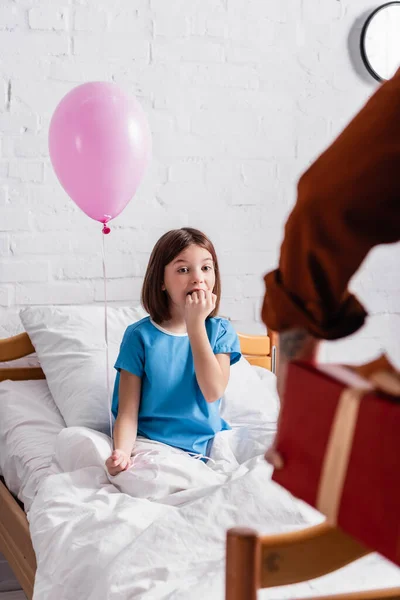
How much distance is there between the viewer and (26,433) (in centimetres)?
195

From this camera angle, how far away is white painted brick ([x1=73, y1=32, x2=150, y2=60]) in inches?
93.2

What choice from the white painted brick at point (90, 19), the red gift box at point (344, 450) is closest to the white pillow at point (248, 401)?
the white painted brick at point (90, 19)

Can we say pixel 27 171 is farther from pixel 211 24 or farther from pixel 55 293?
pixel 211 24

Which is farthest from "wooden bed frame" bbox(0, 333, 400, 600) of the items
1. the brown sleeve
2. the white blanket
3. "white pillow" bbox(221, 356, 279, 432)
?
"white pillow" bbox(221, 356, 279, 432)

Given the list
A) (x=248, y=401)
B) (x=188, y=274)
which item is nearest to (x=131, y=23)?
(x=188, y=274)

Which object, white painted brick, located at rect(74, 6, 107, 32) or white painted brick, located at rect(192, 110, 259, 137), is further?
white painted brick, located at rect(192, 110, 259, 137)

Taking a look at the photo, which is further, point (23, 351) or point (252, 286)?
point (252, 286)

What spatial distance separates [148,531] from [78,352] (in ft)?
2.86

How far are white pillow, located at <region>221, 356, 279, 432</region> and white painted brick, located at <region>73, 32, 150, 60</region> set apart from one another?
0.96 metres

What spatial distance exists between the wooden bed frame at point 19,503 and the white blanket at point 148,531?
12cm

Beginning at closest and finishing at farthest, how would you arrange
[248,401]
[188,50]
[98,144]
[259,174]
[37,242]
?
[98,144]
[248,401]
[37,242]
[188,50]
[259,174]

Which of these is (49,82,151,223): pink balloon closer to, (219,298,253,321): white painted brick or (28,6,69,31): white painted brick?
(28,6,69,31): white painted brick

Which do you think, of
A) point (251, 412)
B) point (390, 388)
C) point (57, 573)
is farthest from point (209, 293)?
point (390, 388)

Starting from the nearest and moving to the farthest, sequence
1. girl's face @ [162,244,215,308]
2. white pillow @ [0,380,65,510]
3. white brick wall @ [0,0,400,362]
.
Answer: white pillow @ [0,380,65,510] < girl's face @ [162,244,215,308] < white brick wall @ [0,0,400,362]
